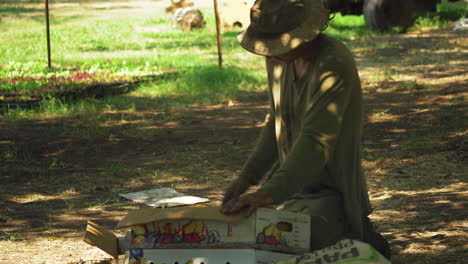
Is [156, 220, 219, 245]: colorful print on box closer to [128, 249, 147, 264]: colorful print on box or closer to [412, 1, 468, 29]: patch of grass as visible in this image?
[128, 249, 147, 264]: colorful print on box

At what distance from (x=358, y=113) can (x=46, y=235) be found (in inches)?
107

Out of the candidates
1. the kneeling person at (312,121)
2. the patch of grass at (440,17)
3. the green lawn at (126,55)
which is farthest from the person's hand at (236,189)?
the patch of grass at (440,17)

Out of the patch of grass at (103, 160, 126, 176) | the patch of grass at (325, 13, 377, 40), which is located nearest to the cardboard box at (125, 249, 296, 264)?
the patch of grass at (103, 160, 126, 176)

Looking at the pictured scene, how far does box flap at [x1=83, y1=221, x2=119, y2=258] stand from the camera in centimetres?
354

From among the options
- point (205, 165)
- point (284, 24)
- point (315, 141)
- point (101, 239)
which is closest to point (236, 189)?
point (315, 141)

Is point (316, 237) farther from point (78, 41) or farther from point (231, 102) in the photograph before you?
point (78, 41)

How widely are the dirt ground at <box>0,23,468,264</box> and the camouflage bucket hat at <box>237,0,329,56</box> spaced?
1706 millimetres

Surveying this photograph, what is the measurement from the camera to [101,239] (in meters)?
3.58

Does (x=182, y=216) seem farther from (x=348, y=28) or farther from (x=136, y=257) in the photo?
(x=348, y=28)

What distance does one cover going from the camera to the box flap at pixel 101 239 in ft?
11.6

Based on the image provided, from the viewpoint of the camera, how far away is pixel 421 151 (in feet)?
23.7

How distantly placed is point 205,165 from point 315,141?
4071mm

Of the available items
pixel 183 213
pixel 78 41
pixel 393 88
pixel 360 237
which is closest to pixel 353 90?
pixel 360 237

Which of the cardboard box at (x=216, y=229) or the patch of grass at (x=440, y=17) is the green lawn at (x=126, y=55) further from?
the cardboard box at (x=216, y=229)
